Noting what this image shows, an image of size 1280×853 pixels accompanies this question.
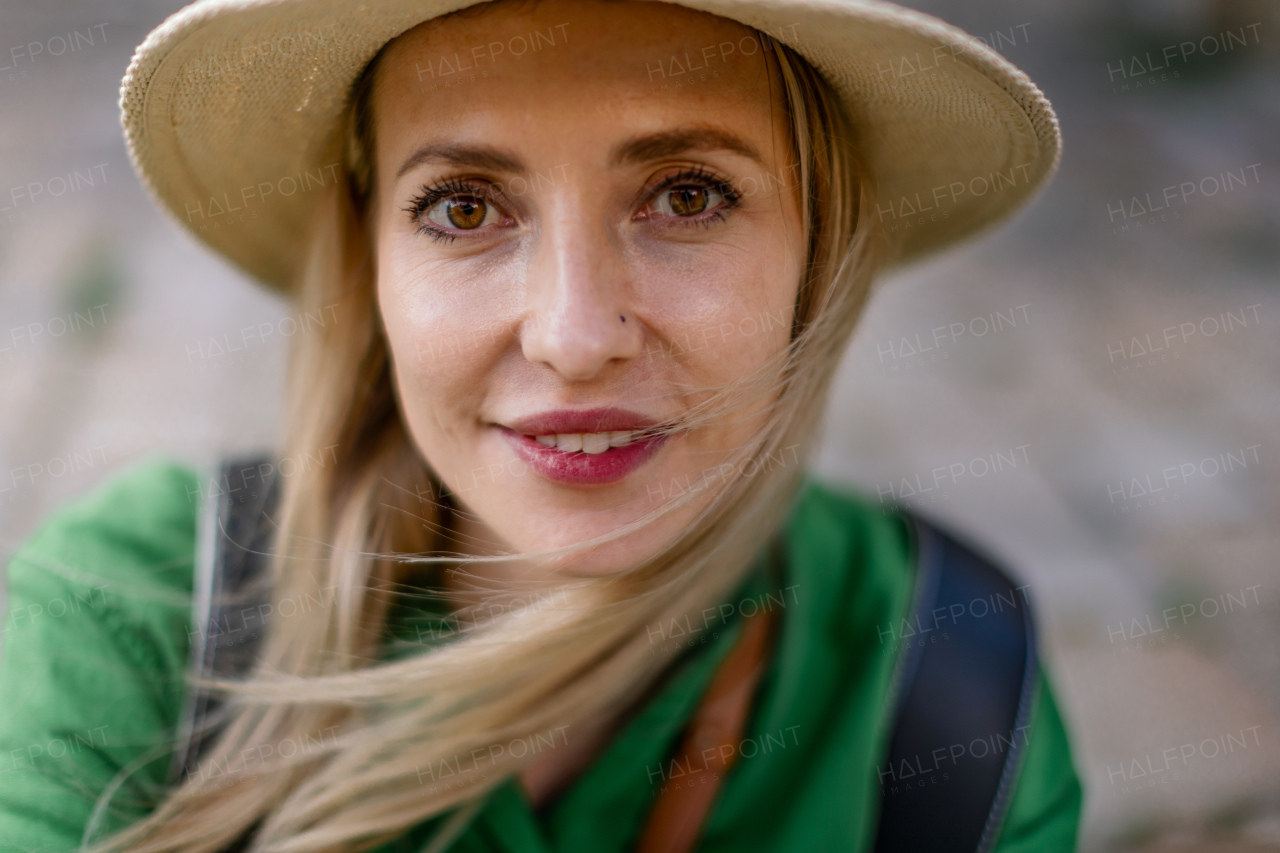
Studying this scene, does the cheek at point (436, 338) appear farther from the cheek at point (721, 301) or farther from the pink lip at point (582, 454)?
the cheek at point (721, 301)

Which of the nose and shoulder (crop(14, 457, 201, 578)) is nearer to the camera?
the nose

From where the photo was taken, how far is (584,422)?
1056mm

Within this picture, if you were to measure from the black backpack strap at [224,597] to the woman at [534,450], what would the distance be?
2 centimetres

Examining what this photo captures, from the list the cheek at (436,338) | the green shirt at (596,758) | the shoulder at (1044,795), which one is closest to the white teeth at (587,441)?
the cheek at (436,338)

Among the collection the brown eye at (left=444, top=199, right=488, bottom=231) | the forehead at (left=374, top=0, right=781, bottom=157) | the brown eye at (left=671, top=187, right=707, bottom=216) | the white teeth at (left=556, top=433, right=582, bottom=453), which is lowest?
the white teeth at (left=556, top=433, right=582, bottom=453)

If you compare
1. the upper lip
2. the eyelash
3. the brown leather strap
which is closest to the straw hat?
the eyelash

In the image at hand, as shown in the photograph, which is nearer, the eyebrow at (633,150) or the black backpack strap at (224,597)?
the eyebrow at (633,150)

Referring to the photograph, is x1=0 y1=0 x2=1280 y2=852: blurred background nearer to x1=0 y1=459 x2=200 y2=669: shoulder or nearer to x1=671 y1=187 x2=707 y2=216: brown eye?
x1=0 y1=459 x2=200 y2=669: shoulder

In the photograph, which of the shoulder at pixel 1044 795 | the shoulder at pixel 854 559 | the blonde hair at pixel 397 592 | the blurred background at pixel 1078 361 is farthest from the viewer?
the blurred background at pixel 1078 361

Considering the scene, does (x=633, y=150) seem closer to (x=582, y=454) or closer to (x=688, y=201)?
(x=688, y=201)

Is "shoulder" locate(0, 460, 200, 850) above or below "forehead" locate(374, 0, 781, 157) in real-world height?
below

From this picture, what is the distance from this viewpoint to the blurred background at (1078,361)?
2.38 m

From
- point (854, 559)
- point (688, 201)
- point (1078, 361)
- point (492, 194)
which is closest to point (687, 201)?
point (688, 201)

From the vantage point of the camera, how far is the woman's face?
99cm
